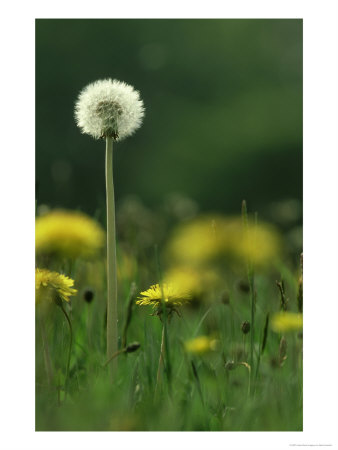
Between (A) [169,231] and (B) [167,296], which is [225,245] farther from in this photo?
(A) [169,231]

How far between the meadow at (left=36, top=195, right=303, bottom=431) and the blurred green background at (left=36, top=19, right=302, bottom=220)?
349mm

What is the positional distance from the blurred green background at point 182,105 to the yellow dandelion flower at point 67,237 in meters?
0.25

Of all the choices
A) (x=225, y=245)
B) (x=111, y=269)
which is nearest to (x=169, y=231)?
(x=225, y=245)

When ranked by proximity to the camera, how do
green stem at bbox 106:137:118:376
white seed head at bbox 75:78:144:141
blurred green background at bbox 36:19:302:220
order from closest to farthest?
green stem at bbox 106:137:118:376, white seed head at bbox 75:78:144:141, blurred green background at bbox 36:19:302:220

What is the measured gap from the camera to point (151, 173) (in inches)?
115

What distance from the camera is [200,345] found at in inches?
62.6

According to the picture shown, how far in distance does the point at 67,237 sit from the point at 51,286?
166 mm

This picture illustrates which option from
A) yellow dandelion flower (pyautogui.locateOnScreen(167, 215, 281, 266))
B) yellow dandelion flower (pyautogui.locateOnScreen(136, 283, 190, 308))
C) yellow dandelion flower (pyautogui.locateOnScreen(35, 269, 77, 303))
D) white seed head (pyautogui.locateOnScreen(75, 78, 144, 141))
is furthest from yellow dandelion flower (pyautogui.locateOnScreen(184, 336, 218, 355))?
white seed head (pyautogui.locateOnScreen(75, 78, 144, 141))

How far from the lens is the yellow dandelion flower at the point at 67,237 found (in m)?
1.70

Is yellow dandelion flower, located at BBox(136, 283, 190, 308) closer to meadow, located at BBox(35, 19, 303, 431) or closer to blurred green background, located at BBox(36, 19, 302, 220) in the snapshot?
meadow, located at BBox(35, 19, 303, 431)

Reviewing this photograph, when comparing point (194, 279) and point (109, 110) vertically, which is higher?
point (109, 110)

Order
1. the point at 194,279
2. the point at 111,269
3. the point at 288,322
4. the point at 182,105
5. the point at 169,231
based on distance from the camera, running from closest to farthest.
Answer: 1. the point at 111,269
2. the point at 288,322
3. the point at 194,279
4. the point at 182,105
5. the point at 169,231

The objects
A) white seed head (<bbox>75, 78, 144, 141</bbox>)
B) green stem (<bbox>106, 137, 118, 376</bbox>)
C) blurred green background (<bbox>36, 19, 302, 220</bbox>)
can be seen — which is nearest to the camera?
green stem (<bbox>106, 137, 118, 376</bbox>)

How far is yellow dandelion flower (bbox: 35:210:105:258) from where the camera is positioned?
1.70 meters
